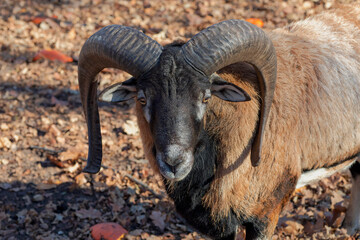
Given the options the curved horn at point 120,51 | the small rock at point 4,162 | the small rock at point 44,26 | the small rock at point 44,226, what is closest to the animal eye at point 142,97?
the curved horn at point 120,51

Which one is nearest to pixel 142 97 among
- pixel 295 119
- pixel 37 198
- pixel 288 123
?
pixel 288 123

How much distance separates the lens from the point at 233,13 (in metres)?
12.4

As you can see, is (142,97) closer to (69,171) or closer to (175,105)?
(175,105)

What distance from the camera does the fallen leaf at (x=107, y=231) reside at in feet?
19.5

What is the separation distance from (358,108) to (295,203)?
2.16 metres

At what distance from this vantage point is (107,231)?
601 centimetres

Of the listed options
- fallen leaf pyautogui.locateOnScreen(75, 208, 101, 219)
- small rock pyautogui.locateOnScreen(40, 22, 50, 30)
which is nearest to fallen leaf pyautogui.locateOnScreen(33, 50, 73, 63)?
small rock pyautogui.locateOnScreen(40, 22, 50, 30)

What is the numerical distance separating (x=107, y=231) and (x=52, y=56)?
5.53m

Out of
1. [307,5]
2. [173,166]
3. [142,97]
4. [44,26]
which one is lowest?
[44,26]

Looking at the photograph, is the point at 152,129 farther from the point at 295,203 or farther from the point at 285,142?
the point at 295,203

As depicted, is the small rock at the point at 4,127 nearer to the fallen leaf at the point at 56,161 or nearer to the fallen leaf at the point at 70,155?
the fallen leaf at the point at 56,161

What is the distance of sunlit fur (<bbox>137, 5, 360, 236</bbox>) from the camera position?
15.5 ft

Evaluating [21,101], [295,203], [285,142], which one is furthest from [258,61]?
[21,101]

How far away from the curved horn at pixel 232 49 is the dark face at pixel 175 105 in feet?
0.41
